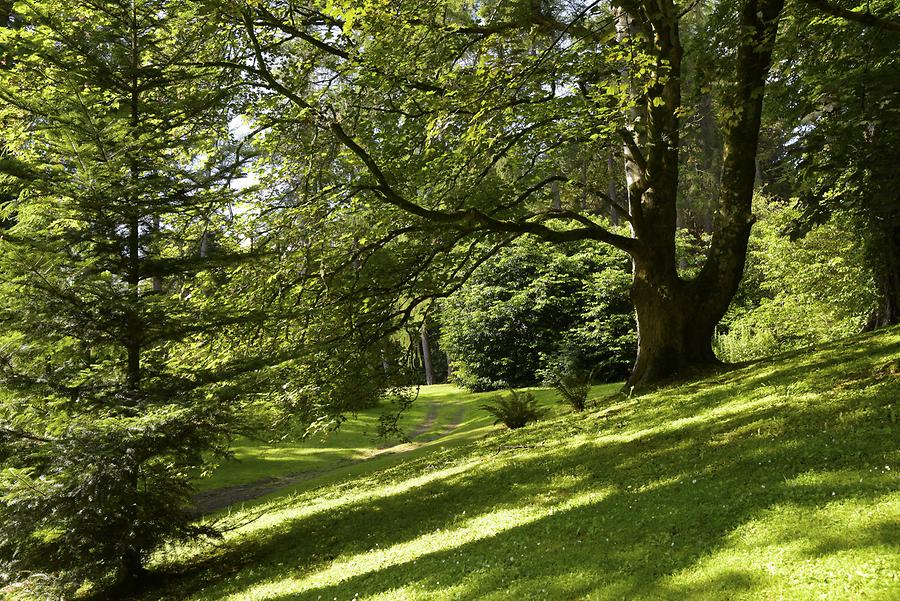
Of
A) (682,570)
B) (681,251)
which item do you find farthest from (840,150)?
(681,251)

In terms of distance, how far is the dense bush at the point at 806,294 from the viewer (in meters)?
20.4

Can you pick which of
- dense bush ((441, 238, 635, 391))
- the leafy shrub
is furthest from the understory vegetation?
dense bush ((441, 238, 635, 391))

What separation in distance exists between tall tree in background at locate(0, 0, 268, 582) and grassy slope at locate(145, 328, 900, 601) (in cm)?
191

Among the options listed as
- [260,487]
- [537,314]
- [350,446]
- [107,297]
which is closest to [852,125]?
[107,297]

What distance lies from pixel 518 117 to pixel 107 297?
741 centimetres

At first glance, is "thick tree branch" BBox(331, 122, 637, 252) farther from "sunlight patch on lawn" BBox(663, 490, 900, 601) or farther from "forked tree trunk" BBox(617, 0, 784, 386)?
"sunlight patch on lawn" BBox(663, 490, 900, 601)

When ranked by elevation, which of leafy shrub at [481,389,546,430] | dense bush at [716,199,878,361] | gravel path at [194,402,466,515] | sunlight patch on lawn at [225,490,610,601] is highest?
dense bush at [716,199,878,361]

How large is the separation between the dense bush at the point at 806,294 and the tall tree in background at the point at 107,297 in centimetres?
1604

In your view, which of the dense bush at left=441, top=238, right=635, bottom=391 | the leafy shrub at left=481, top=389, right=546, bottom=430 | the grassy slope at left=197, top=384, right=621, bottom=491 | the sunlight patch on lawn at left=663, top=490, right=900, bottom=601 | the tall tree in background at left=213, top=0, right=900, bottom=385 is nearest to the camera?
the sunlight patch on lawn at left=663, top=490, right=900, bottom=601

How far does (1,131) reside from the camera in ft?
31.0

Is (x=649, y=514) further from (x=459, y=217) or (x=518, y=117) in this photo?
(x=518, y=117)

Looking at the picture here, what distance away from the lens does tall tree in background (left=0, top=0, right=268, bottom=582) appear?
7.95 meters

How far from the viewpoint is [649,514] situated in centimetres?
619

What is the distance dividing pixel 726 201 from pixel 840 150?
358 centimetres
